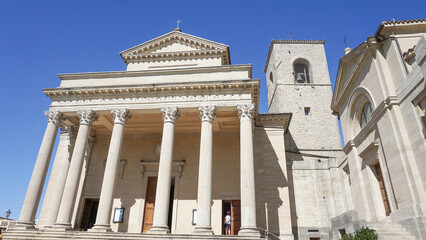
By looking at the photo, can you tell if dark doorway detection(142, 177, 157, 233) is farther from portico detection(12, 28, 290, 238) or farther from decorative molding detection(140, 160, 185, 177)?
decorative molding detection(140, 160, 185, 177)

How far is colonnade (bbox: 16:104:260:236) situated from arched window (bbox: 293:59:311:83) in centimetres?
1795

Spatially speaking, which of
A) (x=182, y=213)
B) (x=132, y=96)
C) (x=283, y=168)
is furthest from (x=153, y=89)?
(x=283, y=168)

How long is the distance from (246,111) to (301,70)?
1959 centimetres

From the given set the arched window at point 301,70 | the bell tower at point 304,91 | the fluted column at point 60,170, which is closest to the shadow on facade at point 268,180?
the bell tower at point 304,91

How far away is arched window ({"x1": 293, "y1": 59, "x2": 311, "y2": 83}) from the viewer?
31156mm

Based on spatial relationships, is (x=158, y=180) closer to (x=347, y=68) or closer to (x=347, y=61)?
(x=347, y=61)

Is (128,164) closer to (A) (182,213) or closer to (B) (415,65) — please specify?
(A) (182,213)

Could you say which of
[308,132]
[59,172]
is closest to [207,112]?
[59,172]

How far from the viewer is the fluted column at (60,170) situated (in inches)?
593

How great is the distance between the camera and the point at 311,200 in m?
20.1

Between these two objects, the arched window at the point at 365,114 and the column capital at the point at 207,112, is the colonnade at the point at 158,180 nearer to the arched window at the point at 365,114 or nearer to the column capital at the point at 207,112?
the column capital at the point at 207,112

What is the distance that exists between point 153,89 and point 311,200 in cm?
1370

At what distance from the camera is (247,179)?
13.9 m

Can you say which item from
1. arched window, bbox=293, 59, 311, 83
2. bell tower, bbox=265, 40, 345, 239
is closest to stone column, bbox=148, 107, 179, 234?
bell tower, bbox=265, 40, 345, 239
